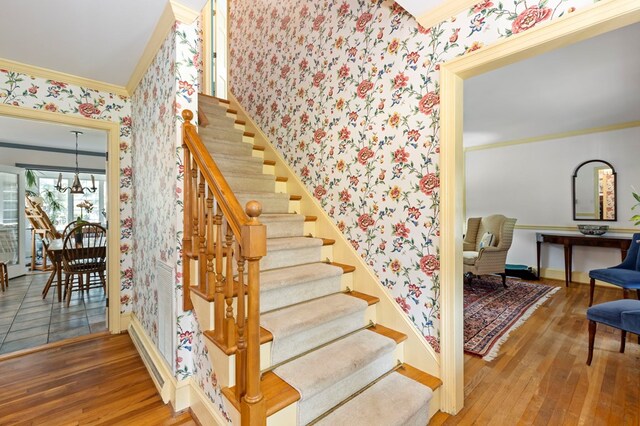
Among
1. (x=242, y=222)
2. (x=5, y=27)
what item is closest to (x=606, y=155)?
(x=242, y=222)

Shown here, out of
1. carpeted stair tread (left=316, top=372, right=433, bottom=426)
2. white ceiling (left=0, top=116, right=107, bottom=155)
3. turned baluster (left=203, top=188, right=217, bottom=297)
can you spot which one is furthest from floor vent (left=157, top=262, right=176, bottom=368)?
white ceiling (left=0, top=116, right=107, bottom=155)

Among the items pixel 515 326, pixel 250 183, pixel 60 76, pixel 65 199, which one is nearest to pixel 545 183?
pixel 515 326

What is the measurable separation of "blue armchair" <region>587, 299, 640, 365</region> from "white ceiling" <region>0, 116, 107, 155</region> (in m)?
5.65

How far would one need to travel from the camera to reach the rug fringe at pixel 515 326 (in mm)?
2389

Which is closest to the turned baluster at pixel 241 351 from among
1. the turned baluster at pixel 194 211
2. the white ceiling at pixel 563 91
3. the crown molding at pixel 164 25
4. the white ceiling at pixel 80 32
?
the turned baluster at pixel 194 211

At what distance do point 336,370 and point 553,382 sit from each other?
1629 mm

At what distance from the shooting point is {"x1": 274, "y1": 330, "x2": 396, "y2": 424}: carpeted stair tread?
4.64ft

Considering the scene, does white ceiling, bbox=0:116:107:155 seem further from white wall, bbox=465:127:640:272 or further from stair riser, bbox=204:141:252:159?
white wall, bbox=465:127:640:272

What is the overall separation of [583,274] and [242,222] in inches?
222

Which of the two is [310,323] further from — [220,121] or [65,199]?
[65,199]

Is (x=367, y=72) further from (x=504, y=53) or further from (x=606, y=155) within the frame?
(x=606, y=155)

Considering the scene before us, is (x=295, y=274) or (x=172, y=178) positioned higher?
(x=172, y=178)

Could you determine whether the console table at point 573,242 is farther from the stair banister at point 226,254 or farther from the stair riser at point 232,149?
the stair banister at point 226,254

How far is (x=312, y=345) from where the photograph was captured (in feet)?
5.64
